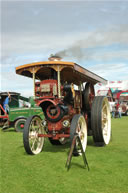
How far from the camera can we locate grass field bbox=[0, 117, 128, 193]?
306 centimetres

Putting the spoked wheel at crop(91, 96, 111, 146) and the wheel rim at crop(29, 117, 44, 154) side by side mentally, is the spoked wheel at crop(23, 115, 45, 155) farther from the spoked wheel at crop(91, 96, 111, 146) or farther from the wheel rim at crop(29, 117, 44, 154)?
the spoked wheel at crop(91, 96, 111, 146)

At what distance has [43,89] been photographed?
512 cm

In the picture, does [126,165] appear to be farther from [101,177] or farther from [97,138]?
[97,138]

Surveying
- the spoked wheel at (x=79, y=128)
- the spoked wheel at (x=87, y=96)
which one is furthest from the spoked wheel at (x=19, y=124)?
the spoked wheel at (x=79, y=128)

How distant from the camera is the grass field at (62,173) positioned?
306 centimetres

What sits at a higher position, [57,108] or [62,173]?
[57,108]

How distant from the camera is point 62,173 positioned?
368 cm

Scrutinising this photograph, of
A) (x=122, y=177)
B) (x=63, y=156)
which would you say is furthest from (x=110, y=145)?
(x=122, y=177)

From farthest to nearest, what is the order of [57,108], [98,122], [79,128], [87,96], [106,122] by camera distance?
[106,122]
[87,96]
[98,122]
[57,108]
[79,128]

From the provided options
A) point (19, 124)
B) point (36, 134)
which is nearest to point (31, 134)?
point (36, 134)

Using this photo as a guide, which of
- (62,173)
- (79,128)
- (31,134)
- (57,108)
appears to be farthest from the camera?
(57,108)

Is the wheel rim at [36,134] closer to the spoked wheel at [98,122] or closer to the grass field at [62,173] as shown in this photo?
the grass field at [62,173]

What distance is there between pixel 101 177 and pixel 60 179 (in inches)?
25.0

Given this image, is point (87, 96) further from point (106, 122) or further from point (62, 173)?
point (62, 173)
